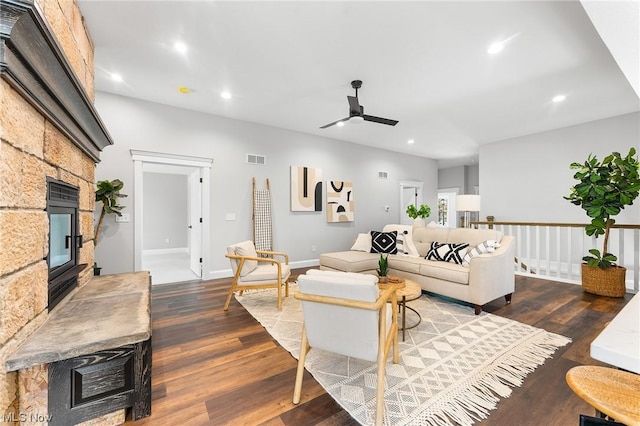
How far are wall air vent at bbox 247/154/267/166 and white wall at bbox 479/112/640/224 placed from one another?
522 centimetres

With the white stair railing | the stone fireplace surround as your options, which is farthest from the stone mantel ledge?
the white stair railing

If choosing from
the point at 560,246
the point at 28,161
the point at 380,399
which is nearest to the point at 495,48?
the point at 380,399

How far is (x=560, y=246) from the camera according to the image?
5.10 metres

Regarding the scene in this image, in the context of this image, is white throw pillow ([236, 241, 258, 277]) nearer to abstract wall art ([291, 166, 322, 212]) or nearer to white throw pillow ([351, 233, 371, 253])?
white throw pillow ([351, 233, 371, 253])

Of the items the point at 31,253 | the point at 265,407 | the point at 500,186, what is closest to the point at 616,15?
the point at 265,407

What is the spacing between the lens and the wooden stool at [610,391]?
23.4 inches

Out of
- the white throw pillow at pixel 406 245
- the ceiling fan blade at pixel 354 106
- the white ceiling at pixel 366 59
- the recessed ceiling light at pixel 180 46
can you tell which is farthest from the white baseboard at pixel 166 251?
the ceiling fan blade at pixel 354 106

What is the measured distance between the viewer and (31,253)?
1393 millimetres

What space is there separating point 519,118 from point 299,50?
4.25 meters

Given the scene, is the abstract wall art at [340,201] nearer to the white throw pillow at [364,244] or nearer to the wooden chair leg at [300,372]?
the white throw pillow at [364,244]

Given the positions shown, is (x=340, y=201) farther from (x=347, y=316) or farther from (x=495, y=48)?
(x=347, y=316)

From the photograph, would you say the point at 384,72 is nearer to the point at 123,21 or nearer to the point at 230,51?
the point at 230,51

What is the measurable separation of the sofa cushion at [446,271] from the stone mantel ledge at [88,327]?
3.05m

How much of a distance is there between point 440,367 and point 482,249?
1.92 metres
